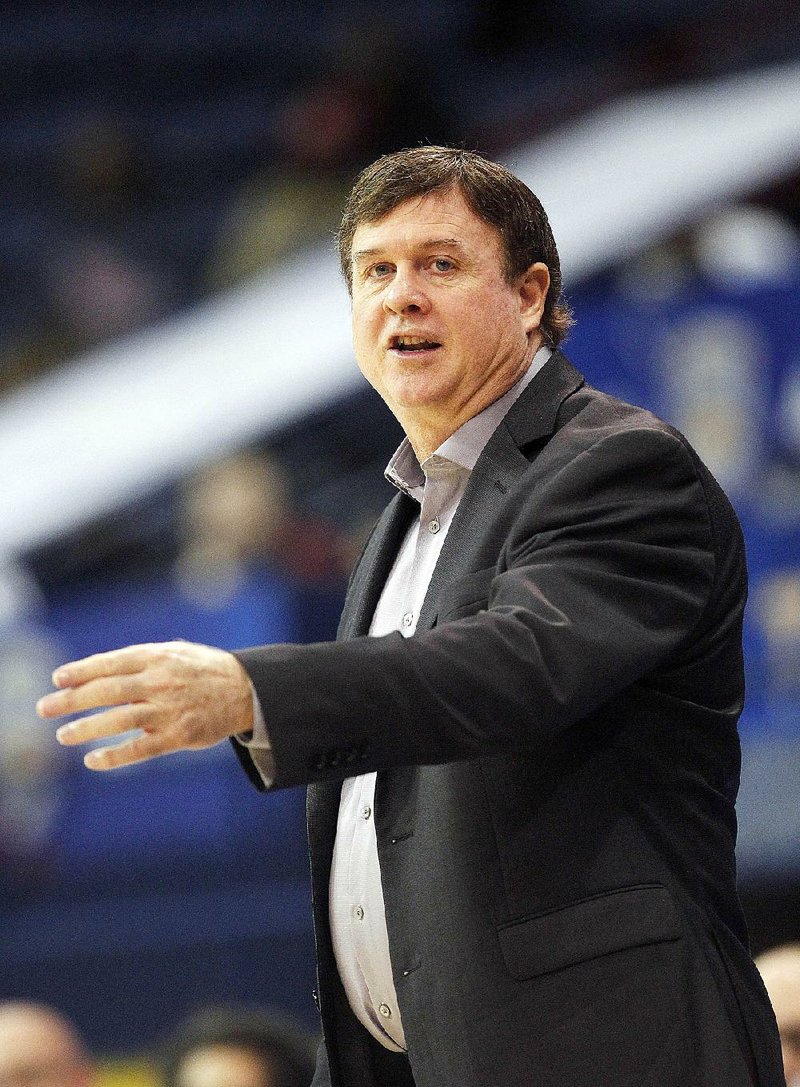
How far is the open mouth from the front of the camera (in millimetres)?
1874

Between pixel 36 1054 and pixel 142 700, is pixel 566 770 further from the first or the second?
pixel 36 1054

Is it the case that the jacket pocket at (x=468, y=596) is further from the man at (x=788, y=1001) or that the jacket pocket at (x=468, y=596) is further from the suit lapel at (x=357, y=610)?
the man at (x=788, y=1001)

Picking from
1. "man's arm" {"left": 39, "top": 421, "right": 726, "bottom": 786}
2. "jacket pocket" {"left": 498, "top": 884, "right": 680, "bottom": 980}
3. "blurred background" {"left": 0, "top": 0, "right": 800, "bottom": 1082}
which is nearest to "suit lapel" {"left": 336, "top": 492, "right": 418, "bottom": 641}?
"man's arm" {"left": 39, "top": 421, "right": 726, "bottom": 786}

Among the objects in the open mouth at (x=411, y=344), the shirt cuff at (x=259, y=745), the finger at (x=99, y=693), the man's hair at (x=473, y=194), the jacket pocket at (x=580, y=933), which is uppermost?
the man's hair at (x=473, y=194)

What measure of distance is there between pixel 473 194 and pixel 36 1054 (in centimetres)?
196

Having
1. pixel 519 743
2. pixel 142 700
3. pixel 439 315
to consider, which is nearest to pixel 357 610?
pixel 439 315

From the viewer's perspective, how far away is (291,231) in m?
5.65

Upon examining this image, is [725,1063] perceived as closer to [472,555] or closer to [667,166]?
[472,555]

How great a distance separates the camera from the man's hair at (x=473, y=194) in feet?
6.18

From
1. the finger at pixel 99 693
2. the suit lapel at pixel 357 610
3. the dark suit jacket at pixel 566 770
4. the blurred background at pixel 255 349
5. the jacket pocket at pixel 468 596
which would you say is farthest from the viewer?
the blurred background at pixel 255 349

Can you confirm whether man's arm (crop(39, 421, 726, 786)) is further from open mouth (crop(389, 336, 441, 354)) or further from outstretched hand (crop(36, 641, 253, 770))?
open mouth (crop(389, 336, 441, 354))

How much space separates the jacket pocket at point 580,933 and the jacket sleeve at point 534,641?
0.59 feet

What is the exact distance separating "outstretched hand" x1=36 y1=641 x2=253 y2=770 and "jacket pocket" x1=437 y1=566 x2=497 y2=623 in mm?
370

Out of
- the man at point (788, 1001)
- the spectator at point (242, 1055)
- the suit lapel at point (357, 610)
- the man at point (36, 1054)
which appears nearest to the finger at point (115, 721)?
the suit lapel at point (357, 610)
